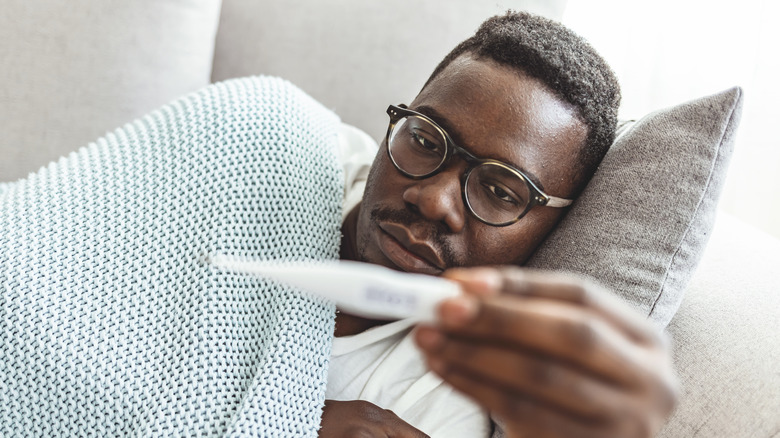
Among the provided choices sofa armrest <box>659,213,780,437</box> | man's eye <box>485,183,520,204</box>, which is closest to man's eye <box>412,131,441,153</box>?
man's eye <box>485,183,520,204</box>

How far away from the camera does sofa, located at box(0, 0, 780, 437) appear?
1.20m

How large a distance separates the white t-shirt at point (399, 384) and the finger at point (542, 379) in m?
0.54

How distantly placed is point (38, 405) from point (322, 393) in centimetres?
39

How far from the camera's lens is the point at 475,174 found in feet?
2.94

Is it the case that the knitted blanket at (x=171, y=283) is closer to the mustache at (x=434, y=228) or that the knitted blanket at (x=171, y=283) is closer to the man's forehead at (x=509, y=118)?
the mustache at (x=434, y=228)

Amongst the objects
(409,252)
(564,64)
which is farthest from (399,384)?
(564,64)

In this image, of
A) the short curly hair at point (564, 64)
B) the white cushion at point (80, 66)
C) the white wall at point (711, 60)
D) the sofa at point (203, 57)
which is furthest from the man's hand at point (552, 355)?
the white wall at point (711, 60)

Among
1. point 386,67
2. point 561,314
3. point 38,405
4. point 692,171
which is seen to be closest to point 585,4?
point 386,67

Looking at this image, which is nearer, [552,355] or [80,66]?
→ [552,355]

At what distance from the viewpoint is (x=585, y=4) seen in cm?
147

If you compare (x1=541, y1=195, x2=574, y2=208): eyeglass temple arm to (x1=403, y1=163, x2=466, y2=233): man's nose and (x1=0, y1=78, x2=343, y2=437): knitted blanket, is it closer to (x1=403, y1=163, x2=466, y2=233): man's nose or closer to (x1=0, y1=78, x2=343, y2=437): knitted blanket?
(x1=403, y1=163, x2=466, y2=233): man's nose

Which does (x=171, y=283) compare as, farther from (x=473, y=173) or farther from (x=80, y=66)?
(x=80, y=66)

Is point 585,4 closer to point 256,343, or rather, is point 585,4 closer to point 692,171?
point 692,171

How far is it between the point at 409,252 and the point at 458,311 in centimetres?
51
